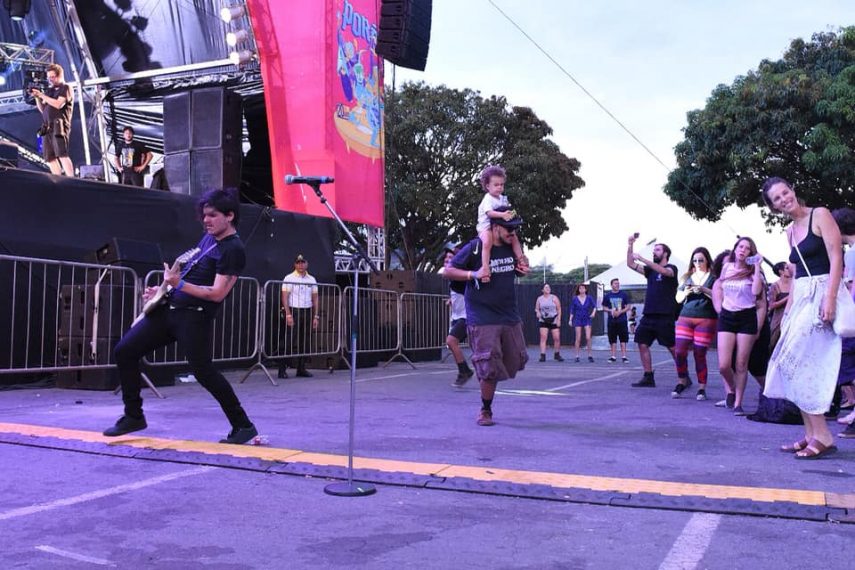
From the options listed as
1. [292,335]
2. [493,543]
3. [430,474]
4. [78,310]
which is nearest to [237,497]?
[430,474]

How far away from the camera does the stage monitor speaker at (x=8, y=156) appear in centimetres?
896

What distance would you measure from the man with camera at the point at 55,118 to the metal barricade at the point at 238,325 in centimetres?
445

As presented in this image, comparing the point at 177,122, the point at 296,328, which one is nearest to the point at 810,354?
the point at 296,328

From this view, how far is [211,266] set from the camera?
203 inches

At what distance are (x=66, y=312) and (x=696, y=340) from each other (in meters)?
6.88

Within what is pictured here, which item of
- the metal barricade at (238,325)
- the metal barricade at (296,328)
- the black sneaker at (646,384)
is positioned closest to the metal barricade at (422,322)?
the metal barricade at (296,328)

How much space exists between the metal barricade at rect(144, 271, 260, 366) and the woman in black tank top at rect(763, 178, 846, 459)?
22.4 feet

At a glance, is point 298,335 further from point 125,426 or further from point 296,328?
point 125,426

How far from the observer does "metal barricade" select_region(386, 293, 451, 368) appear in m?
14.5

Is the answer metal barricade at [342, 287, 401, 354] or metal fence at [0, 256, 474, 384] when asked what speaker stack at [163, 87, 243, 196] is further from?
metal fence at [0, 256, 474, 384]

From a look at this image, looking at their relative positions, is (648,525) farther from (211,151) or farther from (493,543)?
(211,151)

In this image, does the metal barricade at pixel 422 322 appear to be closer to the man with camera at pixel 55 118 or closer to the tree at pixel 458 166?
the man with camera at pixel 55 118

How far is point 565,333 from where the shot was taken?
27859mm

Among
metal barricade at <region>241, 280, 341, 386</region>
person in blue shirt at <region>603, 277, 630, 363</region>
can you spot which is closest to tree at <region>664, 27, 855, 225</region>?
person in blue shirt at <region>603, 277, 630, 363</region>
